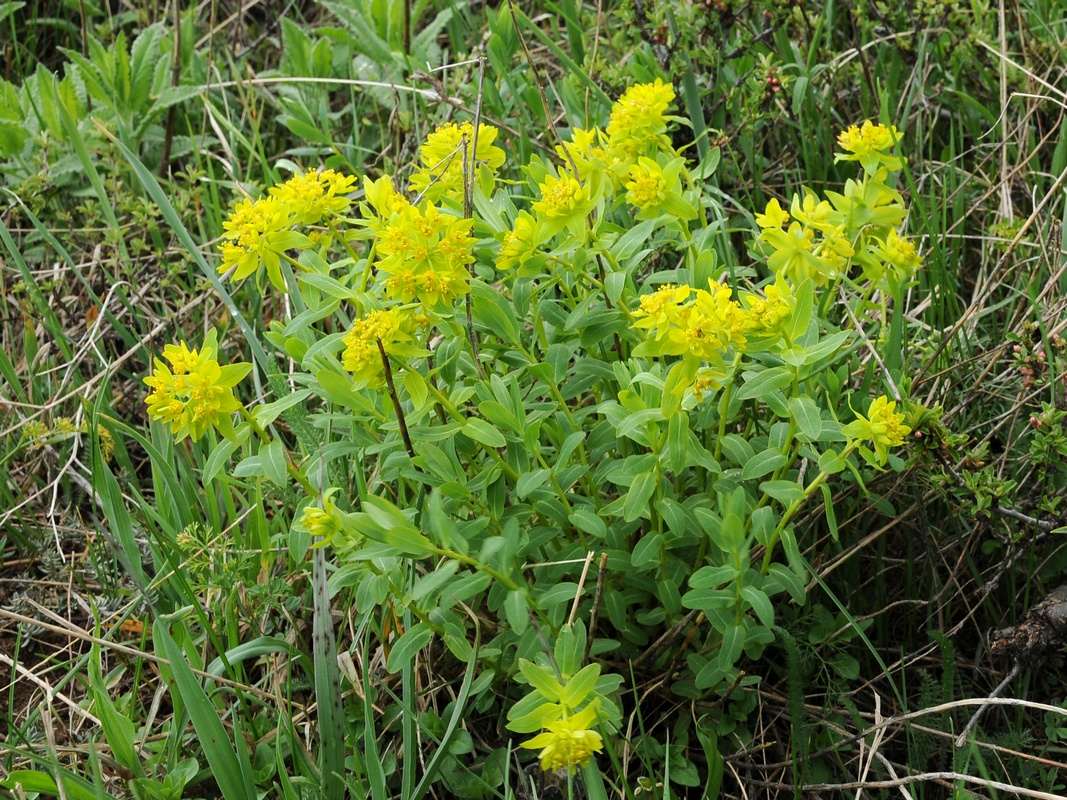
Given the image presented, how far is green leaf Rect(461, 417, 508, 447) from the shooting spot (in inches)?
66.5

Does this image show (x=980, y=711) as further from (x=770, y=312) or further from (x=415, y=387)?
(x=415, y=387)

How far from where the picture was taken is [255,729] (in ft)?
6.73

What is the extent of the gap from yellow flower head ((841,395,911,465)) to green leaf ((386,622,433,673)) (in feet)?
2.61

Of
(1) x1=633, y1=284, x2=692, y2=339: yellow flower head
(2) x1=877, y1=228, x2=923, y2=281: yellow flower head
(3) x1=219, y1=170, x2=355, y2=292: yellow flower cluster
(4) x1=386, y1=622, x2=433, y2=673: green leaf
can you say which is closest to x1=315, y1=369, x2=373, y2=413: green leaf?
(3) x1=219, y1=170, x2=355, y2=292: yellow flower cluster

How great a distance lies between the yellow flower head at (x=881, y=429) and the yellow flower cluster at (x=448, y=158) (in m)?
0.82

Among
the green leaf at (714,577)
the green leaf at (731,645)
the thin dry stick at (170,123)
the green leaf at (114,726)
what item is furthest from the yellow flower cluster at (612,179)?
the thin dry stick at (170,123)

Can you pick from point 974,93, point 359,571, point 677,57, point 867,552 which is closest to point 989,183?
point 974,93

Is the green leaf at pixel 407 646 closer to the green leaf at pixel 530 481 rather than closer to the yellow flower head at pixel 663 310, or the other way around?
the green leaf at pixel 530 481

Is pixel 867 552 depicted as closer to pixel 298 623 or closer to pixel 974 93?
pixel 298 623

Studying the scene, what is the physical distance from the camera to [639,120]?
2.02 m

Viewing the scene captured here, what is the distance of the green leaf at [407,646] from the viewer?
69.6 inches

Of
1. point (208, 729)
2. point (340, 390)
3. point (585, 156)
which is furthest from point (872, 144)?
point (208, 729)

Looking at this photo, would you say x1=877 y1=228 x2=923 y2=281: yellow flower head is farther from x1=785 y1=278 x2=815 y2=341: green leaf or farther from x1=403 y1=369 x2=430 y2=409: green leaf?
x1=403 y1=369 x2=430 y2=409: green leaf

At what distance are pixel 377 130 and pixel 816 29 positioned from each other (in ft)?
5.06
